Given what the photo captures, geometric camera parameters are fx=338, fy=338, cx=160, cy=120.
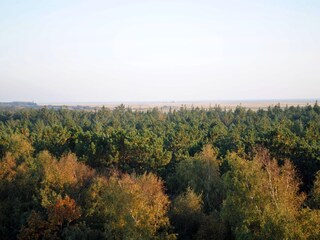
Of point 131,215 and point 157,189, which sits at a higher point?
point 131,215

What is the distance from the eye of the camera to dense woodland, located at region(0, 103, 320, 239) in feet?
64.7

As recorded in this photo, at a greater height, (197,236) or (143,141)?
(143,141)

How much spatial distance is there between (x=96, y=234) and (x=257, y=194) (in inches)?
594

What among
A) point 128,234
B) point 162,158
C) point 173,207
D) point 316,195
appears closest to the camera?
point 128,234

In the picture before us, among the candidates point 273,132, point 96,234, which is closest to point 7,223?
point 96,234

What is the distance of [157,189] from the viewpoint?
97.7 ft

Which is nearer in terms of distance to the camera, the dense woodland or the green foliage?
the dense woodland

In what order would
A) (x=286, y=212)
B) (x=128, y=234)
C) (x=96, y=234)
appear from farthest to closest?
(x=96, y=234) < (x=128, y=234) < (x=286, y=212)

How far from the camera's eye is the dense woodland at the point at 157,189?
1973cm

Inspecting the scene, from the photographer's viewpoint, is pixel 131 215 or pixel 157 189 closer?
pixel 131 215

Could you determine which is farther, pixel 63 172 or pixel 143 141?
pixel 143 141

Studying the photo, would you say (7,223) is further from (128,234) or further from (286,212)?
(286,212)

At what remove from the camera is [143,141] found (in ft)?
148

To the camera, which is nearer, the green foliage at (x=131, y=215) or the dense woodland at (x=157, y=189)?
the dense woodland at (x=157, y=189)
